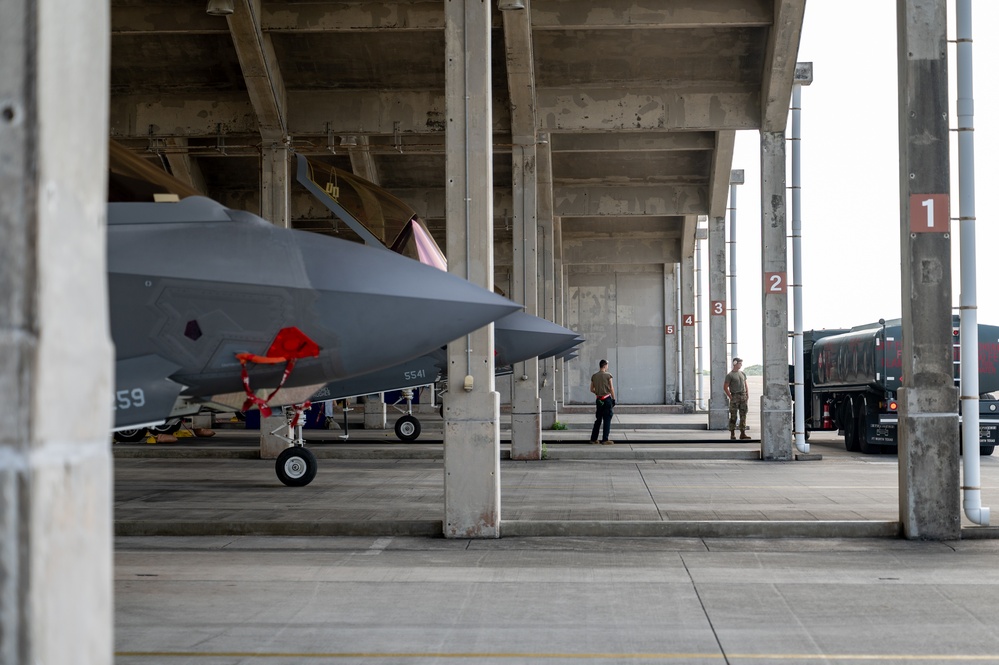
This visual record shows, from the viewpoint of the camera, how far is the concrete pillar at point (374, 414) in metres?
31.0

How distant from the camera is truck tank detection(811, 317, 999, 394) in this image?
20.5 m

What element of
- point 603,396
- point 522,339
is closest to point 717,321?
point 603,396

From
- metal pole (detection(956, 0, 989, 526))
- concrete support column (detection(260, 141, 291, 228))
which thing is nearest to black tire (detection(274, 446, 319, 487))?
concrete support column (detection(260, 141, 291, 228))

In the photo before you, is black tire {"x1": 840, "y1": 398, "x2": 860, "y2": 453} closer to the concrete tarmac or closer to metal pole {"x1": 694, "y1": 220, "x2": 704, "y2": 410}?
the concrete tarmac

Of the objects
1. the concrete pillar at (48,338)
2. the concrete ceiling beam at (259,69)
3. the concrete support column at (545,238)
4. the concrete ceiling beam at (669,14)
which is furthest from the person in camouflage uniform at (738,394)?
the concrete pillar at (48,338)

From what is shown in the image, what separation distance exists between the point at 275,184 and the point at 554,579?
524 inches

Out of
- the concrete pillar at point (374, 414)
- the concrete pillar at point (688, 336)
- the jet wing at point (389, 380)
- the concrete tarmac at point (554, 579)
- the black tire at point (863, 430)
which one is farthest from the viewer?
the concrete pillar at point (688, 336)

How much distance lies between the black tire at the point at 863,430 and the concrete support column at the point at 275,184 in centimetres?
1192

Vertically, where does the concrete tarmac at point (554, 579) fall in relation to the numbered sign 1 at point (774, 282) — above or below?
below

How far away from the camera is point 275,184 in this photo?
19.5 metres

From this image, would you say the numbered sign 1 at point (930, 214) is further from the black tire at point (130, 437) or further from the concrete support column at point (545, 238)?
the black tire at point (130, 437)

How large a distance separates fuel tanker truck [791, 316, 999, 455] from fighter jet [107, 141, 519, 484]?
1344 cm

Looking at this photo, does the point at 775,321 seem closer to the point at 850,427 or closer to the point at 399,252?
the point at 850,427

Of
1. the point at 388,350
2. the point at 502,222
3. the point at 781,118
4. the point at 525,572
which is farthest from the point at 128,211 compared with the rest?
the point at 502,222
